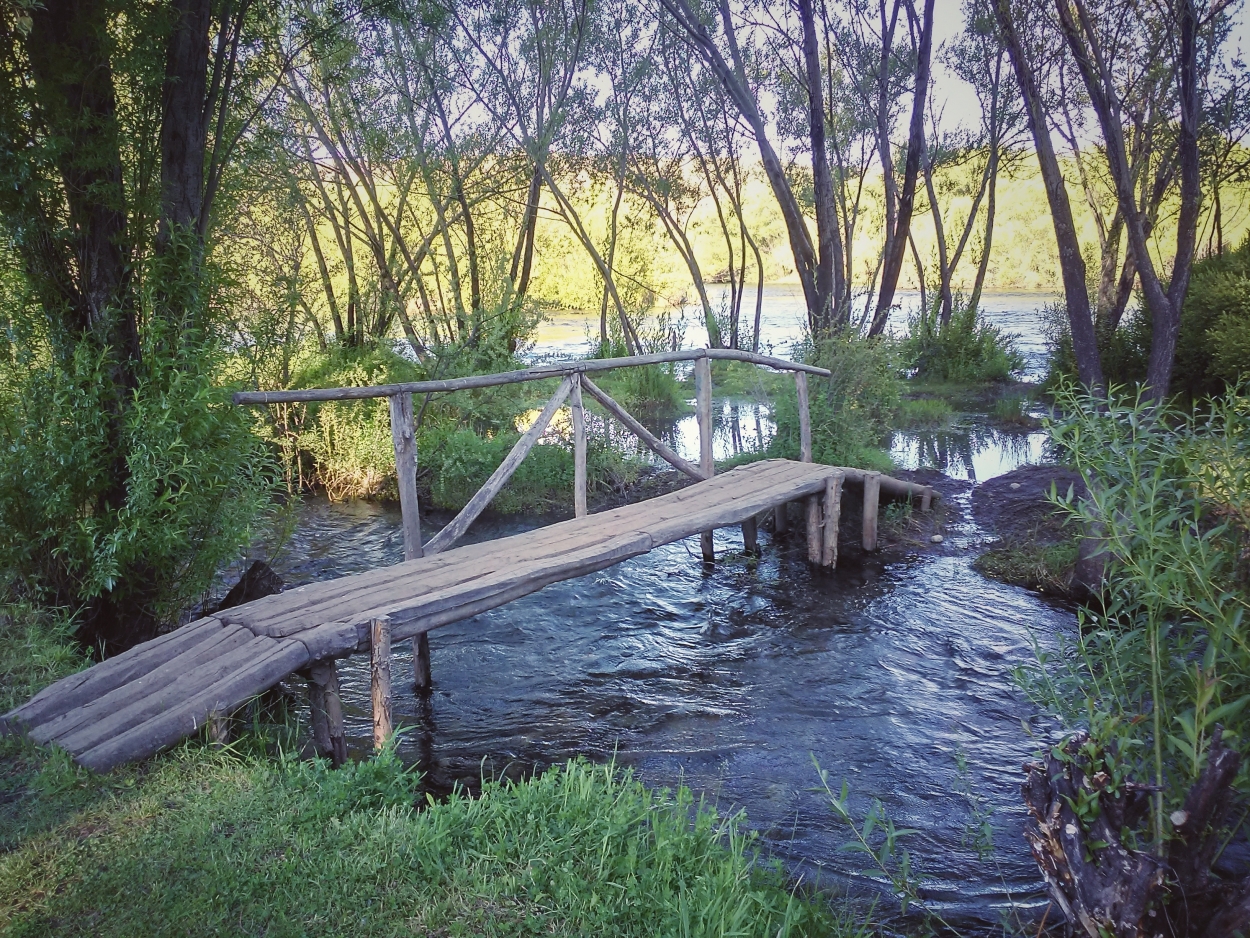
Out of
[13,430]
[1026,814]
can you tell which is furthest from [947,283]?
[13,430]

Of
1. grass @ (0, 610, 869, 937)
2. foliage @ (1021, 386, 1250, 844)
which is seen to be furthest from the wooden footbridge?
foliage @ (1021, 386, 1250, 844)

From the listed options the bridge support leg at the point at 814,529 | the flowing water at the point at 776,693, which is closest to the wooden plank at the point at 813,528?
the bridge support leg at the point at 814,529

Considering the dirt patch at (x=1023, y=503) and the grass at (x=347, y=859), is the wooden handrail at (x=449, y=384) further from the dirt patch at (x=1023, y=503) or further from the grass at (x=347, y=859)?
the dirt patch at (x=1023, y=503)

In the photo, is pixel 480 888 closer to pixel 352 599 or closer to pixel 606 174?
pixel 352 599

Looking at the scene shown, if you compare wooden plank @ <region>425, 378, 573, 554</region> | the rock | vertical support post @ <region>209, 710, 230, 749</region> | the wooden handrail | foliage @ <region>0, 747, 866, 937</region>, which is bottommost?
foliage @ <region>0, 747, 866, 937</region>

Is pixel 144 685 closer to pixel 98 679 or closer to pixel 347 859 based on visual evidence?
pixel 98 679

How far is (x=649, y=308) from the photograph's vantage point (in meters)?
16.6

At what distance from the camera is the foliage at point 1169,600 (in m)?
2.44

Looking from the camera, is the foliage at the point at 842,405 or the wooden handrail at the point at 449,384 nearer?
the wooden handrail at the point at 449,384

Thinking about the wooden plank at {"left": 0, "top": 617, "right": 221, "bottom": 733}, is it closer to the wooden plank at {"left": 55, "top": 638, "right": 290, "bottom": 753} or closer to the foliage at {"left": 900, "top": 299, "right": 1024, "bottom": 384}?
the wooden plank at {"left": 55, "top": 638, "right": 290, "bottom": 753}

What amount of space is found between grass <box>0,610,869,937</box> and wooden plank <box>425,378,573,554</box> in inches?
84.2

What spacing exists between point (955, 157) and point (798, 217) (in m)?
10.3

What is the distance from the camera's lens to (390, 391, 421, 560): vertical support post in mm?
4965

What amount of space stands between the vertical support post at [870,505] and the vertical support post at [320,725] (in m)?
5.27
